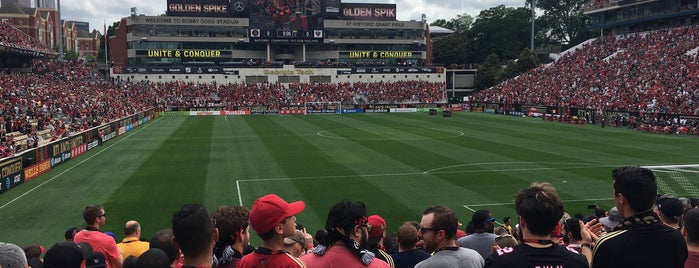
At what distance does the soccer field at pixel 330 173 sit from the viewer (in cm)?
1972

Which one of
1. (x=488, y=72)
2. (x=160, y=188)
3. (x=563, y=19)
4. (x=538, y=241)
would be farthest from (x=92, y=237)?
(x=563, y=19)

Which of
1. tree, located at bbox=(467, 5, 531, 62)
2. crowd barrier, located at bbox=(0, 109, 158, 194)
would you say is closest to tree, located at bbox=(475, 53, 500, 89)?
tree, located at bbox=(467, 5, 531, 62)

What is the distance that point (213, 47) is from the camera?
104812 millimetres

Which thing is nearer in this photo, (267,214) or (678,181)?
(267,214)

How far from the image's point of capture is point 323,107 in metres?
86.2

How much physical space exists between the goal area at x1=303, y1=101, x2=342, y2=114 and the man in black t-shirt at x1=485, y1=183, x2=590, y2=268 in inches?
2986

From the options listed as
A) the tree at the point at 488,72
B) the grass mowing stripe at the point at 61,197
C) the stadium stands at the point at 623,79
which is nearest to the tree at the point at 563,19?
the tree at the point at 488,72

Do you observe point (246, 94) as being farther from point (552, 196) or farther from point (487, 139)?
point (552, 196)

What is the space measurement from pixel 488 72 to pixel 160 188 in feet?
299

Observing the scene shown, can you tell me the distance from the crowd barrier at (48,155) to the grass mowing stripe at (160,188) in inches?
185

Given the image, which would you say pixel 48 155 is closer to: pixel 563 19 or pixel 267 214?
pixel 267 214

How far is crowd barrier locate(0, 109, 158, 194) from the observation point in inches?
966

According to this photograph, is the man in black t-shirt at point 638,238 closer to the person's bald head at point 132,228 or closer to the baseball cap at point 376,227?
the baseball cap at point 376,227

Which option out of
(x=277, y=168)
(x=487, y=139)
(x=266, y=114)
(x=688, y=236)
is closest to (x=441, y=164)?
(x=277, y=168)
